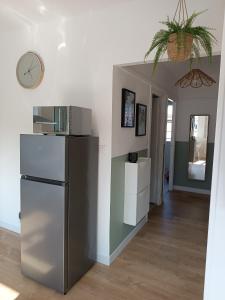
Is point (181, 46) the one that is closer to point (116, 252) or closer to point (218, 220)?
point (218, 220)

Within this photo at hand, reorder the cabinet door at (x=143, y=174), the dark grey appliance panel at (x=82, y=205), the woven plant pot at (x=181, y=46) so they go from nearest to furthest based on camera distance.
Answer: the woven plant pot at (x=181, y=46)
the dark grey appliance panel at (x=82, y=205)
the cabinet door at (x=143, y=174)

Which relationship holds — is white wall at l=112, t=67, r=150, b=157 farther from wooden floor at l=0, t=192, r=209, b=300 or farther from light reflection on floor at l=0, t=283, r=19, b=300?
light reflection on floor at l=0, t=283, r=19, b=300

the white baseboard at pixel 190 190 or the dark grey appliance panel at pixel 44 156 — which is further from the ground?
the dark grey appliance panel at pixel 44 156

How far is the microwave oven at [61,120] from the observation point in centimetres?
196

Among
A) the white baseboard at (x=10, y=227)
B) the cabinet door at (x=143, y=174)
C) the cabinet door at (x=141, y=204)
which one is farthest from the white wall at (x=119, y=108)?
the white baseboard at (x=10, y=227)

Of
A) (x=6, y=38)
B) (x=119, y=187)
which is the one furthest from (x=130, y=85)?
(x=6, y=38)

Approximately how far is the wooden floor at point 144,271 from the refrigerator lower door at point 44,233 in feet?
0.44

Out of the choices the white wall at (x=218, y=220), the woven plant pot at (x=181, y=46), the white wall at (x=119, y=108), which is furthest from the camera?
the white wall at (x=119, y=108)

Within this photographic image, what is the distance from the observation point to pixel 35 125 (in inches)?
83.7

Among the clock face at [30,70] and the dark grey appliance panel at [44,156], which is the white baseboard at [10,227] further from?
the clock face at [30,70]

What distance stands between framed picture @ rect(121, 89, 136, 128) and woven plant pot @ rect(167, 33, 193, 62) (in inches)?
40.0

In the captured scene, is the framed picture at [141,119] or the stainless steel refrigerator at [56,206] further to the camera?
the framed picture at [141,119]

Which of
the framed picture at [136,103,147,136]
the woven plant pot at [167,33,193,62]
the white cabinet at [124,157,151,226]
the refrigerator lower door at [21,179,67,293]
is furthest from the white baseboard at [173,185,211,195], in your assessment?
the woven plant pot at [167,33,193,62]

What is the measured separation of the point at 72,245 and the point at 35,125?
3.79 ft
